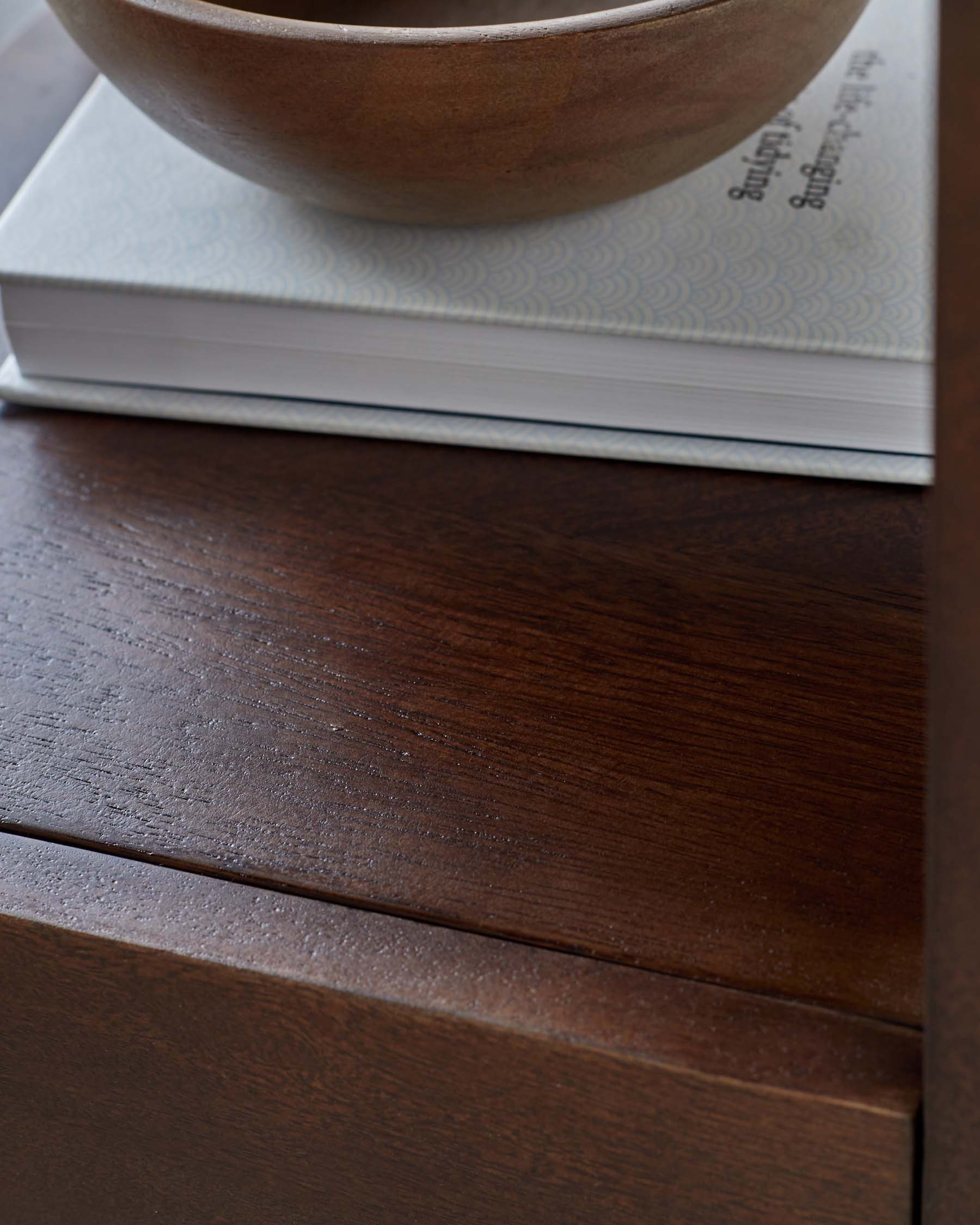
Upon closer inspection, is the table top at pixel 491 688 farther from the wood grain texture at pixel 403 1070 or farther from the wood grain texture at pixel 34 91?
the wood grain texture at pixel 34 91

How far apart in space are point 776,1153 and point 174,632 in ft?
0.65

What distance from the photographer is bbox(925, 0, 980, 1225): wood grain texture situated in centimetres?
17

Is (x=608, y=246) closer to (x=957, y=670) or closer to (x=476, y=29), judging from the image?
(x=476, y=29)

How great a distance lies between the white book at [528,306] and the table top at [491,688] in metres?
0.02

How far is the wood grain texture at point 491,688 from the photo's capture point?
28 cm

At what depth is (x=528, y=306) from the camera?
380mm

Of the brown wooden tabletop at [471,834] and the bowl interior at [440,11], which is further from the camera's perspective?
the bowl interior at [440,11]

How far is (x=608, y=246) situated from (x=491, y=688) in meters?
0.16

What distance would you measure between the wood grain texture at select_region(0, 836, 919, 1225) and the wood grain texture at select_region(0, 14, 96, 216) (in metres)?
0.34

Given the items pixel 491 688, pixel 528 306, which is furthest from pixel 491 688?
pixel 528 306

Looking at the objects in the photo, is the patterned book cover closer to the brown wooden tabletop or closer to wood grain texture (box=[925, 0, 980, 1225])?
the brown wooden tabletop

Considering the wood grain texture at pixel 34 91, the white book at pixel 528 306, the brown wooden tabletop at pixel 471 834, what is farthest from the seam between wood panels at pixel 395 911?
the wood grain texture at pixel 34 91

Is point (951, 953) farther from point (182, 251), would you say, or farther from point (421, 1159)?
point (182, 251)

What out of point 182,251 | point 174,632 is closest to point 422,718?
point 174,632
